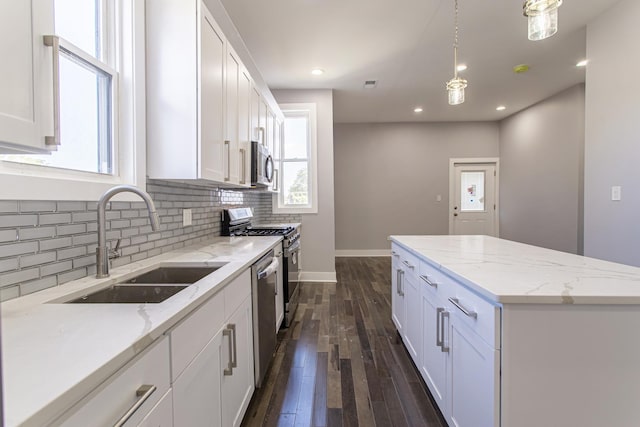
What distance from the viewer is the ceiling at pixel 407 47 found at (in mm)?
2643

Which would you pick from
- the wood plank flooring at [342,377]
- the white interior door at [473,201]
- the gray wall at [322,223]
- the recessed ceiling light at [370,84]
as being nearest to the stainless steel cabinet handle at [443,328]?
the wood plank flooring at [342,377]

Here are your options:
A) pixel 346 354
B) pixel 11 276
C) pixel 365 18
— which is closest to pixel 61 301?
pixel 11 276

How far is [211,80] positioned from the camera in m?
1.79

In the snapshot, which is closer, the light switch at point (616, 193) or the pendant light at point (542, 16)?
the pendant light at point (542, 16)

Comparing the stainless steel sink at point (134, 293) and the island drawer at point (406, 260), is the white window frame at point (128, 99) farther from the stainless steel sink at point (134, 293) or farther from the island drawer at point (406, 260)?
the island drawer at point (406, 260)

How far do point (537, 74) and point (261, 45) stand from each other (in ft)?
12.2

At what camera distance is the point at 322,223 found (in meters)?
4.45

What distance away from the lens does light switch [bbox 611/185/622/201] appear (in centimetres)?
258

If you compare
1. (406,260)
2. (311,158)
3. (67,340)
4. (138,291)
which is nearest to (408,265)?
(406,260)

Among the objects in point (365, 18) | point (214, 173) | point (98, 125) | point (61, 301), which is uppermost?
point (365, 18)

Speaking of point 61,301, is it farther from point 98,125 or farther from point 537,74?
point 537,74

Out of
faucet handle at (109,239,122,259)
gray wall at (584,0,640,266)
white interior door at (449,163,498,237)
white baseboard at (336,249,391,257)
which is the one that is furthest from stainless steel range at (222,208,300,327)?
white interior door at (449,163,498,237)

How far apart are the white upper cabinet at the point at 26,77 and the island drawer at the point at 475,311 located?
58.7 inches

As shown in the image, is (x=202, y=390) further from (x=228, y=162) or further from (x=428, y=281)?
(x=228, y=162)
